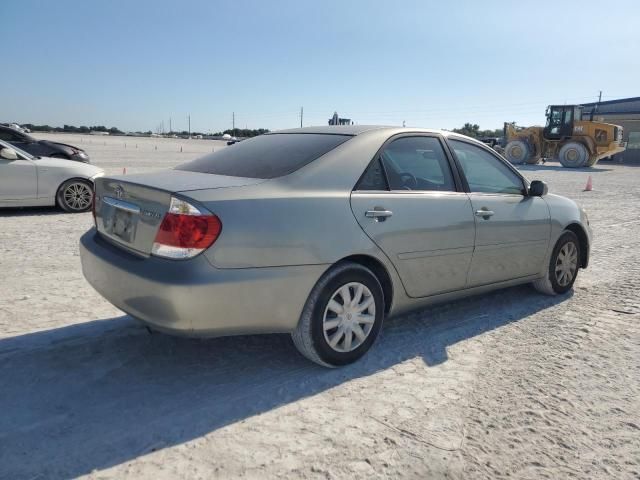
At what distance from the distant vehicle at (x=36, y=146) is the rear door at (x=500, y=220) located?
10899 millimetres

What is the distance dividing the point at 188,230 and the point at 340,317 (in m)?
1.12

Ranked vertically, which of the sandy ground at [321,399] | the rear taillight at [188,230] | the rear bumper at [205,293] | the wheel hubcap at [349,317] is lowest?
the sandy ground at [321,399]

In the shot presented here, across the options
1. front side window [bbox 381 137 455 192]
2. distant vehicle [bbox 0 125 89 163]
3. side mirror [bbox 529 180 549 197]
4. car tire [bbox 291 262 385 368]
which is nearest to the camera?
car tire [bbox 291 262 385 368]

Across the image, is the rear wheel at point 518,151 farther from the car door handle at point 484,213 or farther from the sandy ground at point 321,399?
the car door handle at point 484,213

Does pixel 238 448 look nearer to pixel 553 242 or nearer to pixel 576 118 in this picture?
pixel 553 242

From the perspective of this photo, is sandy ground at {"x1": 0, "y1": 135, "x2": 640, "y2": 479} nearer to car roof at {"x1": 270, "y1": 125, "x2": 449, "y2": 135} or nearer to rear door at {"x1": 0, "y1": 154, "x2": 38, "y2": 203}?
car roof at {"x1": 270, "y1": 125, "x2": 449, "y2": 135}

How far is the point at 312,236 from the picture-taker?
10.1 ft

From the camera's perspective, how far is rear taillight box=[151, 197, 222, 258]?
278 cm

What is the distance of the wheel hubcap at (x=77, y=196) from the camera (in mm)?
8828

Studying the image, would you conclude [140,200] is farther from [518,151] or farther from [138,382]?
[518,151]

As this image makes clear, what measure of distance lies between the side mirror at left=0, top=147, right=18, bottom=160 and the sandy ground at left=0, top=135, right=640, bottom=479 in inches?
169

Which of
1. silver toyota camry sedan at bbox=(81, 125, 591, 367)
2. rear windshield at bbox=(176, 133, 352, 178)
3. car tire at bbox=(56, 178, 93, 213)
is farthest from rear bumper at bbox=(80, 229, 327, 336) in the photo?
car tire at bbox=(56, 178, 93, 213)

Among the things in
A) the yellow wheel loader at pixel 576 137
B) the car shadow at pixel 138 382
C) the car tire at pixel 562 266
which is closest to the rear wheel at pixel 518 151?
the yellow wheel loader at pixel 576 137

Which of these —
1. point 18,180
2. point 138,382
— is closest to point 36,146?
point 18,180
